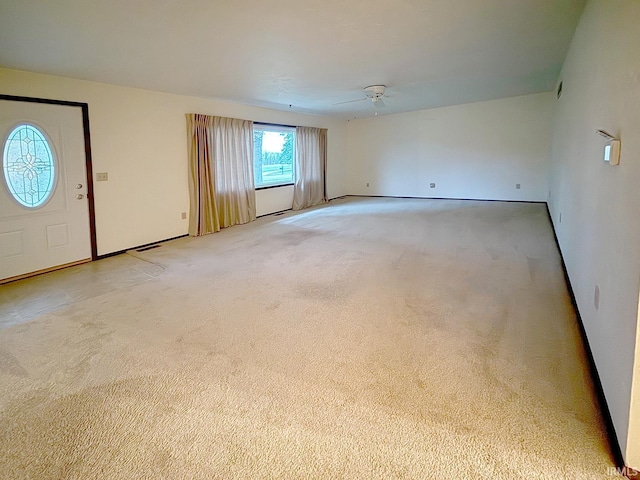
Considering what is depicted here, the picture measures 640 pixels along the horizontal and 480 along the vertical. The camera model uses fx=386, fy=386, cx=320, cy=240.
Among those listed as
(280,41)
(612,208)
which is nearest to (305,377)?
(612,208)

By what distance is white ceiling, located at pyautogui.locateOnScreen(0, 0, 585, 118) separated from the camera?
2.89 m

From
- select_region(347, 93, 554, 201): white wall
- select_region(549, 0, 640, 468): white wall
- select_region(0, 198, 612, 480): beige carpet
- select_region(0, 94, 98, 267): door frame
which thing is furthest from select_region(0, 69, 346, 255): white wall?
select_region(347, 93, 554, 201): white wall

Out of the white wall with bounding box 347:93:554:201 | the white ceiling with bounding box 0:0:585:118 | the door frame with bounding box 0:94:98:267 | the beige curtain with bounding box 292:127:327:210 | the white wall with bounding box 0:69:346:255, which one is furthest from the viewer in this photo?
the beige curtain with bounding box 292:127:327:210

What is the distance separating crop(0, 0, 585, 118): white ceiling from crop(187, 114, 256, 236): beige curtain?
0.76 metres

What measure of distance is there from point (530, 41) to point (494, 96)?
4454 millimetres

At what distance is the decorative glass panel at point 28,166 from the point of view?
13.0 ft

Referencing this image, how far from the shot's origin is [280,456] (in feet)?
5.33

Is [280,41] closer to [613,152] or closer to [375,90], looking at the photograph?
[375,90]

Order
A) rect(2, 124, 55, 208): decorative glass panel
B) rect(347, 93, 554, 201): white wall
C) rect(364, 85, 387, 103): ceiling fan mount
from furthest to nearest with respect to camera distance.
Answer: rect(347, 93, 554, 201): white wall < rect(364, 85, 387, 103): ceiling fan mount < rect(2, 124, 55, 208): decorative glass panel

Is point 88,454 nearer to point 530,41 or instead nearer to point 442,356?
point 442,356

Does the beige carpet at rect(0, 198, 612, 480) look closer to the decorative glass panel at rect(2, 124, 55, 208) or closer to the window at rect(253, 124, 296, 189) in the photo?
the decorative glass panel at rect(2, 124, 55, 208)

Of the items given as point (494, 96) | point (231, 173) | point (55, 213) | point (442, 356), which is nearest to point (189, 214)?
point (231, 173)

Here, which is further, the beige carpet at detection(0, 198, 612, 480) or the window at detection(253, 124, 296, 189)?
the window at detection(253, 124, 296, 189)

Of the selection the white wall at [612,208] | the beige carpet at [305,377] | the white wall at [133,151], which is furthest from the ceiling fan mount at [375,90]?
the beige carpet at [305,377]
